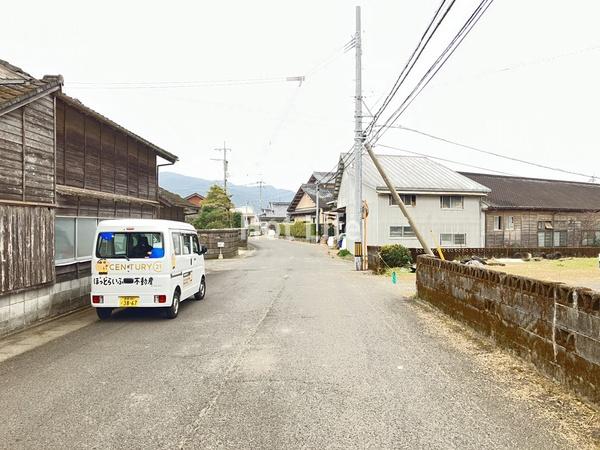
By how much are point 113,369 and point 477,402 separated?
14.8ft

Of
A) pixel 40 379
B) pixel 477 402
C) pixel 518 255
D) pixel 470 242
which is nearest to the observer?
pixel 477 402

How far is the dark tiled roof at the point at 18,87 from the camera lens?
7.72 m

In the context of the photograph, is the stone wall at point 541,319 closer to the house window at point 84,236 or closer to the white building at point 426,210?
the house window at point 84,236

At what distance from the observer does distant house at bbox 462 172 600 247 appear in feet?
101

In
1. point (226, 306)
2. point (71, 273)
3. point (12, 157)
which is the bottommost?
point (226, 306)

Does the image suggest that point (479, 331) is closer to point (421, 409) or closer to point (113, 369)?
point (421, 409)

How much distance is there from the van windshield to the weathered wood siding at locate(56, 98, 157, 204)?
3114 mm

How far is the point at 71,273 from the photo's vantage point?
10.3m

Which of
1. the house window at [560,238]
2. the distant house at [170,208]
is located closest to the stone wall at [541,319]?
the distant house at [170,208]

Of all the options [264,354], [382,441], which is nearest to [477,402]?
[382,441]

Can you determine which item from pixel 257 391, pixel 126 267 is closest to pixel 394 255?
pixel 126 267

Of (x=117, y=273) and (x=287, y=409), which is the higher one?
(x=117, y=273)

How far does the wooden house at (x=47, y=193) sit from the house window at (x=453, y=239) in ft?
75.2

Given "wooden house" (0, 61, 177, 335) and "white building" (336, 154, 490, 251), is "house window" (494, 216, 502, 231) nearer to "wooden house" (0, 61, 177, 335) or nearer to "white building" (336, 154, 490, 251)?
"white building" (336, 154, 490, 251)
